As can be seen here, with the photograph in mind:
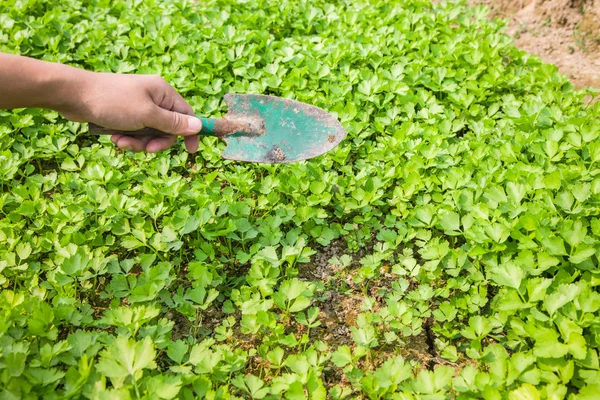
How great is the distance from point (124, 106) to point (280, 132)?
0.83 metres

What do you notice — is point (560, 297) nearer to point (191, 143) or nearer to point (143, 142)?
point (191, 143)

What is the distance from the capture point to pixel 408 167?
9.20ft

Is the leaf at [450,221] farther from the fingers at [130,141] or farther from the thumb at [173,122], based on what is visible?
the fingers at [130,141]

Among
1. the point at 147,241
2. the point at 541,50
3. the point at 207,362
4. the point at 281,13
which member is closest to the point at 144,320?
the point at 207,362

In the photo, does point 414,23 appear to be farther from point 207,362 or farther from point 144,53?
point 207,362

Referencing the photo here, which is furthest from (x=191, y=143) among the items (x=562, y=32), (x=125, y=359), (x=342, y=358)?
(x=562, y=32)

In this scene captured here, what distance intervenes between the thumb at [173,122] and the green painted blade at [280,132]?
0.27m

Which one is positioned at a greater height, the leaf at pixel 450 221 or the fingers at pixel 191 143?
the leaf at pixel 450 221

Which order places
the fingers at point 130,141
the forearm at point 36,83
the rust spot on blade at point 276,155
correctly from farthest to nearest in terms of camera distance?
the rust spot on blade at point 276,155 < the fingers at point 130,141 < the forearm at point 36,83

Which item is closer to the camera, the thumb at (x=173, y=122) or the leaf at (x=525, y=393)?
the leaf at (x=525, y=393)

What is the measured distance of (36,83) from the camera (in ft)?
6.93

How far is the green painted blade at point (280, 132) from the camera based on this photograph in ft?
8.64

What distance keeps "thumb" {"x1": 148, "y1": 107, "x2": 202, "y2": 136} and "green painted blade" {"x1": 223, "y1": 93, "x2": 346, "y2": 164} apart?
0.27 meters

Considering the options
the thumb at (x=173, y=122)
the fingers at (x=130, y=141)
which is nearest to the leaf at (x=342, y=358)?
the thumb at (x=173, y=122)
